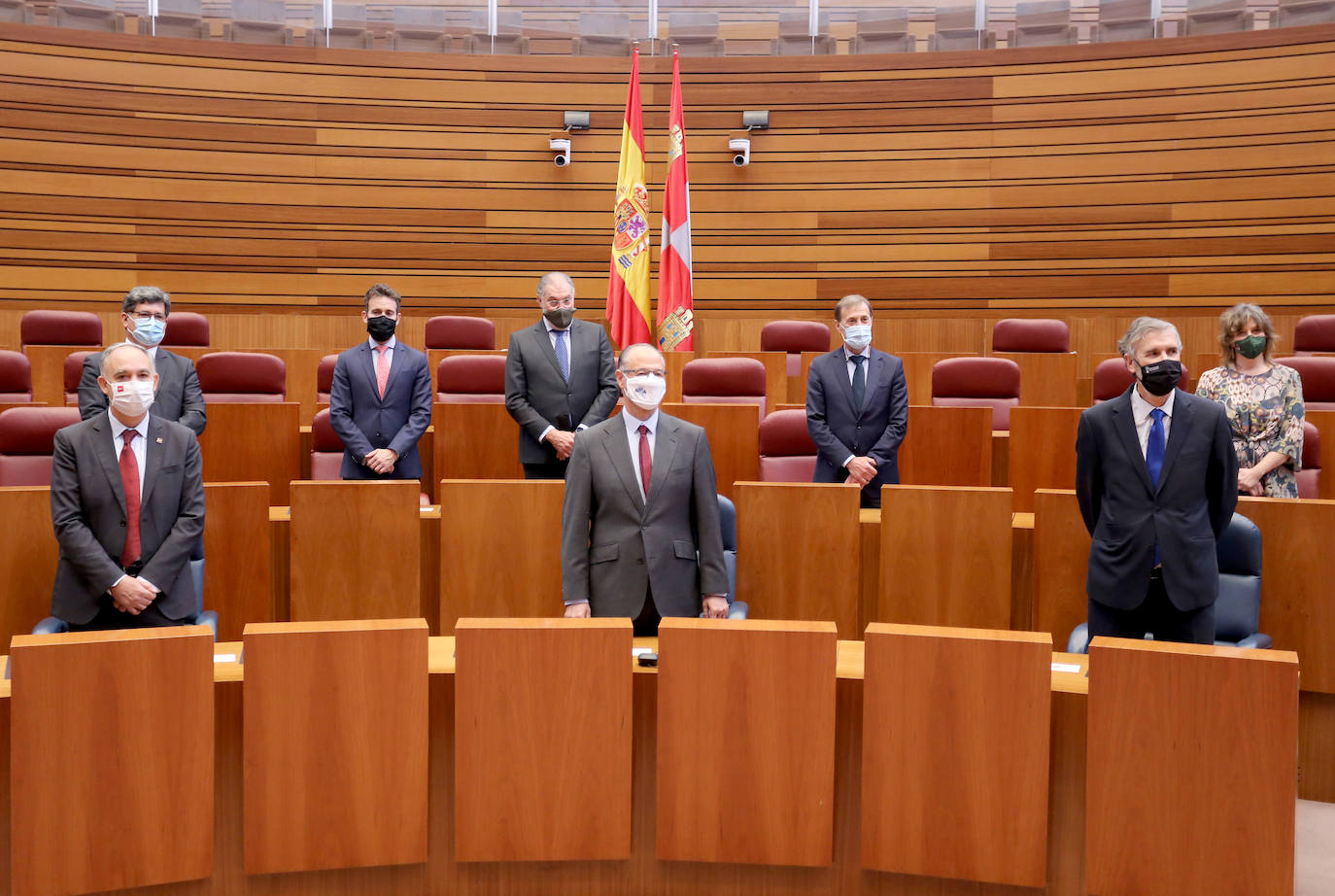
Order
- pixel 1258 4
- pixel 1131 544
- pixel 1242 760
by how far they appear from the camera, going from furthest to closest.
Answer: pixel 1258 4 < pixel 1131 544 < pixel 1242 760

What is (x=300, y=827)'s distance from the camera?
5.00ft

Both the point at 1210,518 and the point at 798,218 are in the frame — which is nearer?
the point at 1210,518

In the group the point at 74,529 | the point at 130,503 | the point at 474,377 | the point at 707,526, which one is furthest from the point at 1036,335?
the point at 74,529

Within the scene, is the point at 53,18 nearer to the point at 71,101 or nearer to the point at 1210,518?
the point at 71,101

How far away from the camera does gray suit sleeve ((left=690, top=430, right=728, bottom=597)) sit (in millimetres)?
2062

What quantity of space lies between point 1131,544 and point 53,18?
→ 5.58m

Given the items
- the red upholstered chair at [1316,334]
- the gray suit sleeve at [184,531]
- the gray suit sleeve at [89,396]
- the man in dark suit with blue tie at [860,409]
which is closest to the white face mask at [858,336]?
the man in dark suit with blue tie at [860,409]

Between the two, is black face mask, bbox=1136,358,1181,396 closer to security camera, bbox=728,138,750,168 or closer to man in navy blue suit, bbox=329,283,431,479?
man in navy blue suit, bbox=329,283,431,479

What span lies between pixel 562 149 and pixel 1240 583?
432 centimetres

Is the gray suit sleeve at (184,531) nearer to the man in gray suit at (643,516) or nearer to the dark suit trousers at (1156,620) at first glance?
the man in gray suit at (643,516)

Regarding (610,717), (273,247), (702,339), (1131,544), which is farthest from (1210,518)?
(273,247)

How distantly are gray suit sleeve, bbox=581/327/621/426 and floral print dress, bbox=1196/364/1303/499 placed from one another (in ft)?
4.82

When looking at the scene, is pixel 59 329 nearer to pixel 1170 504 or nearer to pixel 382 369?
pixel 382 369

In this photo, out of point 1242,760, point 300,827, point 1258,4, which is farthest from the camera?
point 1258,4
